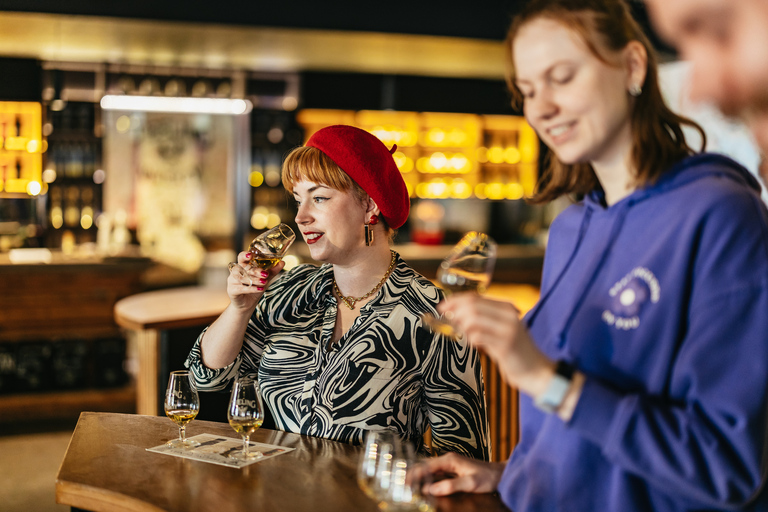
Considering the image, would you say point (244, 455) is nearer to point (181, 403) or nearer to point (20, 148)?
point (181, 403)

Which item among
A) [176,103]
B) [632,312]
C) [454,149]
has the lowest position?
[632,312]

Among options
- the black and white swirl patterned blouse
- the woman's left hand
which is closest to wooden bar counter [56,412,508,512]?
the black and white swirl patterned blouse

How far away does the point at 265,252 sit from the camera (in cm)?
190

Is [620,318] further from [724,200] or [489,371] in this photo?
[489,371]

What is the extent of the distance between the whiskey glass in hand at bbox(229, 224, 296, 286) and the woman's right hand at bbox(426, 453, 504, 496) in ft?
2.39

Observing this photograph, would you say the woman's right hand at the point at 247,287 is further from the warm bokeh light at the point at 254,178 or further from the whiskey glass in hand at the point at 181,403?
the warm bokeh light at the point at 254,178

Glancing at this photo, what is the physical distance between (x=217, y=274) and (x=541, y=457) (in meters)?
6.46

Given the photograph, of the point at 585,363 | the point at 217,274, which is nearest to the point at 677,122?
the point at 585,363

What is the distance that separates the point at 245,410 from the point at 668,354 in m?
1.00

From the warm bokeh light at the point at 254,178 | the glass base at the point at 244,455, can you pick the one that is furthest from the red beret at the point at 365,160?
the warm bokeh light at the point at 254,178

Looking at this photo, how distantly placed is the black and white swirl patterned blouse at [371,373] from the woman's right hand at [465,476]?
346mm

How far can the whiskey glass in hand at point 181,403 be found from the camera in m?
1.73

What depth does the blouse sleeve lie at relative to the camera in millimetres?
1811

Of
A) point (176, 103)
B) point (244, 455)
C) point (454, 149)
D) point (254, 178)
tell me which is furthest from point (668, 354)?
point (454, 149)
